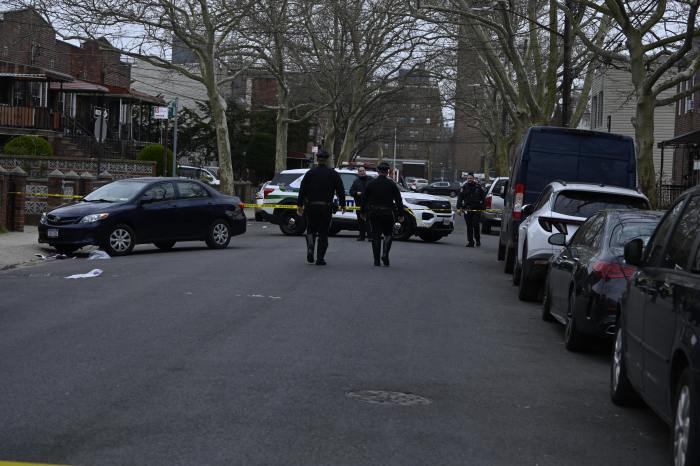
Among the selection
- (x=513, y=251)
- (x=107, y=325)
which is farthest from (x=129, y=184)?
(x=107, y=325)

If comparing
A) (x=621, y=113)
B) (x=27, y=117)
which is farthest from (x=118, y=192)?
(x=621, y=113)

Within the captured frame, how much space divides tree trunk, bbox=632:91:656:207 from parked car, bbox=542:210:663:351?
14.2m

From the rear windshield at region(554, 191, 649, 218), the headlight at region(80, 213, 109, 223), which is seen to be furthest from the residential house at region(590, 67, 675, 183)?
the rear windshield at region(554, 191, 649, 218)

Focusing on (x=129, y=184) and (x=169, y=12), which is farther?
(x=169, y=12)

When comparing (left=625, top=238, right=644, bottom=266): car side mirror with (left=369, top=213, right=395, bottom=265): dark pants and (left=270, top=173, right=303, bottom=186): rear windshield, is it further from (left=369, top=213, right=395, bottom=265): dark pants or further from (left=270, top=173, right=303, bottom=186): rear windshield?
(left=270, top=173, right=303, bottom=186): rear windshield

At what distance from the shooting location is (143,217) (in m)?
21.7

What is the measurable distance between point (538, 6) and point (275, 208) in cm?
1453

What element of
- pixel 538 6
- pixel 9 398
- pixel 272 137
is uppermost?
pixel 538 6

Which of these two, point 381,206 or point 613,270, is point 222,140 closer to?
point 381,206

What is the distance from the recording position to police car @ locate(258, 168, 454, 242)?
2853 centimetres

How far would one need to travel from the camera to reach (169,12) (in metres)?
36.9

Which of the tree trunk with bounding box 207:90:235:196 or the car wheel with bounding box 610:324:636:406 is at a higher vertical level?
the tree trunk with bounding box 207:90:235:196

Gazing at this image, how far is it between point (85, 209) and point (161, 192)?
178 centimetres

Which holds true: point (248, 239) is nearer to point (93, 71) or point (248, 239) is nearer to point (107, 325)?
point (107, 325)
